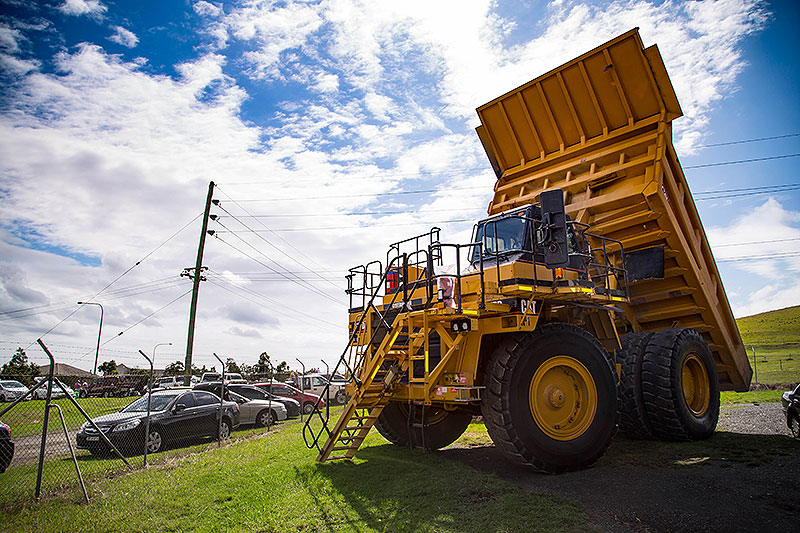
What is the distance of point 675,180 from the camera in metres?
9.03

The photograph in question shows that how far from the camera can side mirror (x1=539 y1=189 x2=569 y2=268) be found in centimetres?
627

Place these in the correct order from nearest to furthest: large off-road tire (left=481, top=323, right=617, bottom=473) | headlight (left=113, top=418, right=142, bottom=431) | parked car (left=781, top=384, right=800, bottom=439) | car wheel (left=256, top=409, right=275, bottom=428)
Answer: large off-road tire (left=481, top=323, right=617, bottom=473)
parked car (left=781, top=384, right=800, bottom=439)
headlight (left=113, top=418, right=142, bottom=431)
car wheel (left=256, top=409, right=275, bottom=428)

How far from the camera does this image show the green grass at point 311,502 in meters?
4.95

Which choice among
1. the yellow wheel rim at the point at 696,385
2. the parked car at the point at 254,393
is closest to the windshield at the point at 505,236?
the yellow wheel rim at the point at 696,385

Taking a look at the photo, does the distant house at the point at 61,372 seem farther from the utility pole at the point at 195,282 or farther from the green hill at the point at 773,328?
the green hill at the point at 773,328

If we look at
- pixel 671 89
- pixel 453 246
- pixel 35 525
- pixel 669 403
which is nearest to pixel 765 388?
pixel 669 403

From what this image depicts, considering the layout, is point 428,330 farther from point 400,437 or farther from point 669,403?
point 669,403

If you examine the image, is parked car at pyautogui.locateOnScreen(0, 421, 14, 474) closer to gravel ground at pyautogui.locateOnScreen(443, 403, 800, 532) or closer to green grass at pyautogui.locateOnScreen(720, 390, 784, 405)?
gravel ground at pyautogui.locateOnScreen(443, 403, 800, 532)

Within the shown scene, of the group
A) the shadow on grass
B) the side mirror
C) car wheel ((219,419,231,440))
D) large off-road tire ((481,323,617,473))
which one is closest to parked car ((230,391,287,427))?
car wheel ((219,419,231,440))

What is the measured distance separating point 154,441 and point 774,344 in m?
50.4

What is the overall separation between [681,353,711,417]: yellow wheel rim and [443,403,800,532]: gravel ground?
60 centimetres

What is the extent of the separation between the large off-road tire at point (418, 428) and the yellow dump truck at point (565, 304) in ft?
0.11

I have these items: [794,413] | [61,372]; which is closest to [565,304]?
[794,413]

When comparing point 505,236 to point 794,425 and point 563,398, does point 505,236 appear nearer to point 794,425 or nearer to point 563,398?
point 563,398
